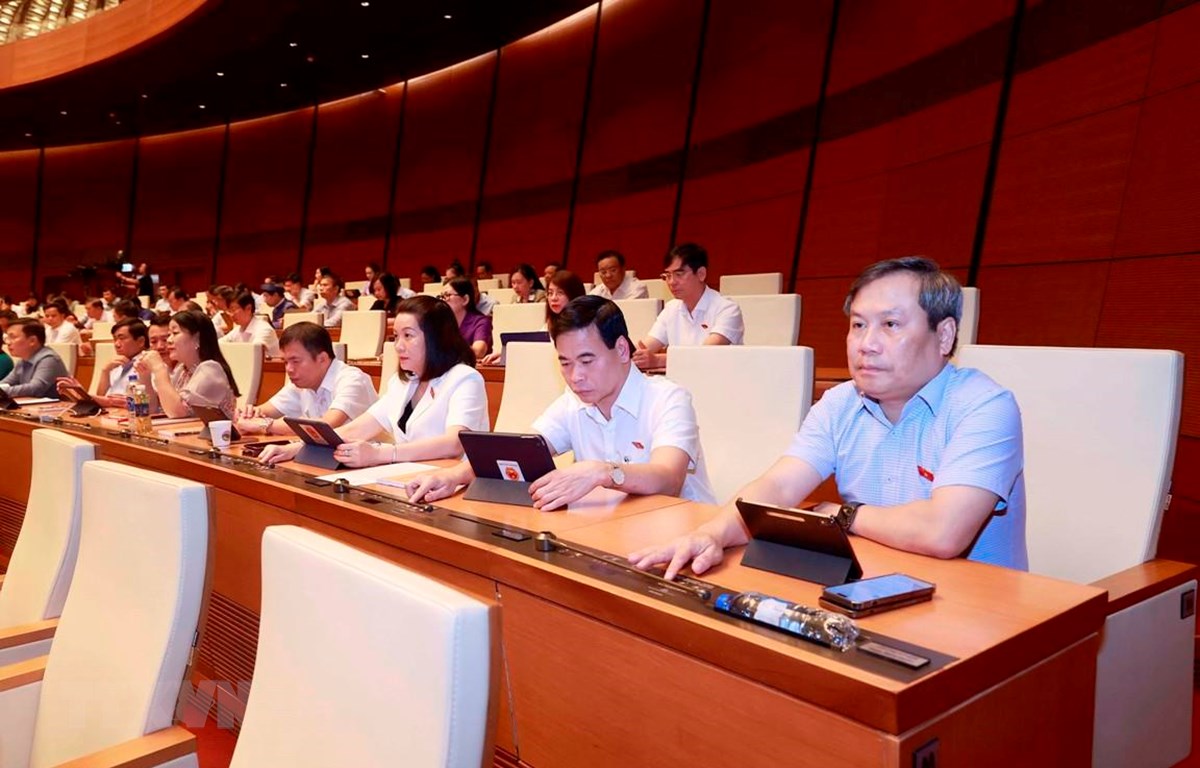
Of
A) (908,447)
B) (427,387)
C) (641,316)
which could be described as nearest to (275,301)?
(641,316)

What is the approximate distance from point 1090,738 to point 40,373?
5402mm

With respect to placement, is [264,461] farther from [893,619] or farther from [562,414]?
[893,619]

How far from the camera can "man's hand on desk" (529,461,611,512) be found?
5.35 feet

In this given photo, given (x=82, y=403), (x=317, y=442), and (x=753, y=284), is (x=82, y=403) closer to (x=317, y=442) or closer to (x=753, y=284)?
(x=317, y=442)

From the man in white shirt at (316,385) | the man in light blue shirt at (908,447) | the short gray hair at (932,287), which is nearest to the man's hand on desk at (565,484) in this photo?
the man in light blue shirt at (908,447)

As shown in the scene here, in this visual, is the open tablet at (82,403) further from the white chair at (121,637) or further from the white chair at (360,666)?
the white chair at (360,666)

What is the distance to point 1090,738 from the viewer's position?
108 centimetres

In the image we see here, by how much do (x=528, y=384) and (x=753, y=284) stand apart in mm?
2599

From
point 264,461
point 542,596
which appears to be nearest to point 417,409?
point 264,461

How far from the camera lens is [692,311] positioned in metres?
4.02

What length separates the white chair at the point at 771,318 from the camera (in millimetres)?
3895

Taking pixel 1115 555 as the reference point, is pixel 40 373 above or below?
below

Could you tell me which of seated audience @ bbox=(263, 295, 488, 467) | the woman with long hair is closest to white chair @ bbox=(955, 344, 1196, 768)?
seated audience @ bbox=(263, 295, 488, 467)

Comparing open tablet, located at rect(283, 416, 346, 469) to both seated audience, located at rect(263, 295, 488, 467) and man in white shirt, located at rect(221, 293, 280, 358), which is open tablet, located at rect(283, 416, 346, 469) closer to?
seated audience, located at rect(263, 295, 488, 467)
